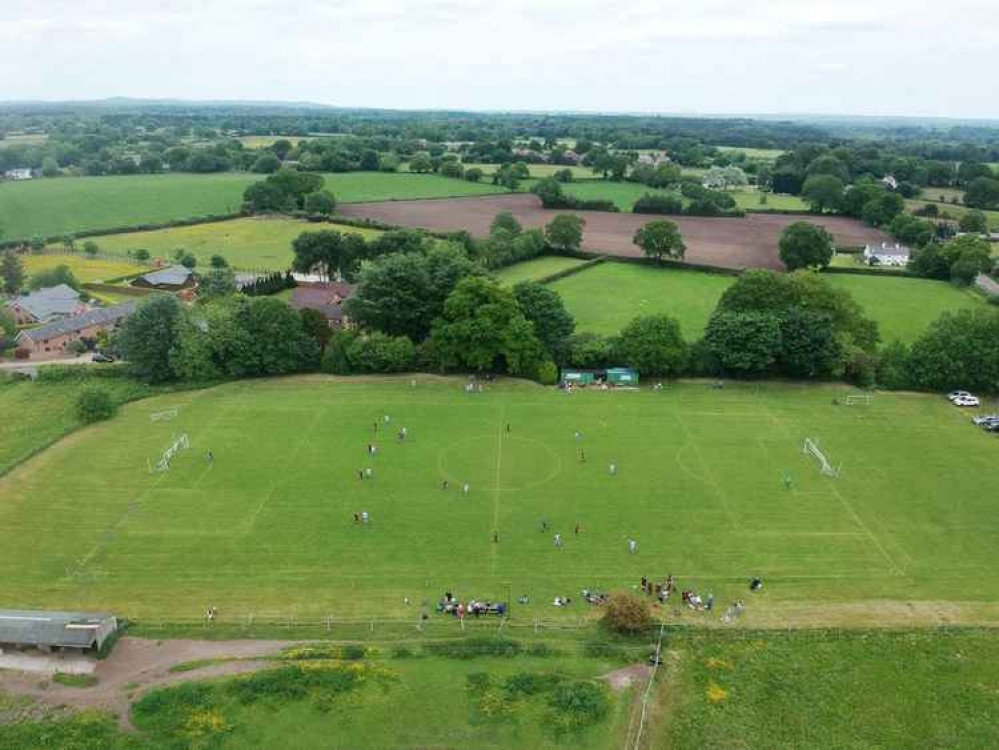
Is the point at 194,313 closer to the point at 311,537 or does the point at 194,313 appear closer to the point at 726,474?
the point at 311,537

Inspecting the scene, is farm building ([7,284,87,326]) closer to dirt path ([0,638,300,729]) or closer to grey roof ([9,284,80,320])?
grey roof ([9,284,80,320])

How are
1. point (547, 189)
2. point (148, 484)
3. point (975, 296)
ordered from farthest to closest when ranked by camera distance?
point (547, 189) → point (975, 296) → point (148, 484)

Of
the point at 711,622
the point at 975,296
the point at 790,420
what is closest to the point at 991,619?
the point at 711,622

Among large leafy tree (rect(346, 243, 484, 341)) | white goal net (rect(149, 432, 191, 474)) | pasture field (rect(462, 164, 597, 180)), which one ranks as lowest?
pasture field (rect(462, 164, 597, 180))

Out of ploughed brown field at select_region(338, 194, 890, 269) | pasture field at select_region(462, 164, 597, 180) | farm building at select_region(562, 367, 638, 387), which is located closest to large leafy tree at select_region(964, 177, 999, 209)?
ploughed brown field at select_region(338, 194, 890, 269)

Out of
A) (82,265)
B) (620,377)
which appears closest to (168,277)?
(82,265)

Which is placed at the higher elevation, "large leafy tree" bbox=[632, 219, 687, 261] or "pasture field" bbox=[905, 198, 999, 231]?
"large leafy tree" bbox=[632, 219, 687, 261]

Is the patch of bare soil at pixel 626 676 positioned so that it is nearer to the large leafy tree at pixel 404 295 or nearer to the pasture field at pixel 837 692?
the pasture field at pixel 837 692
